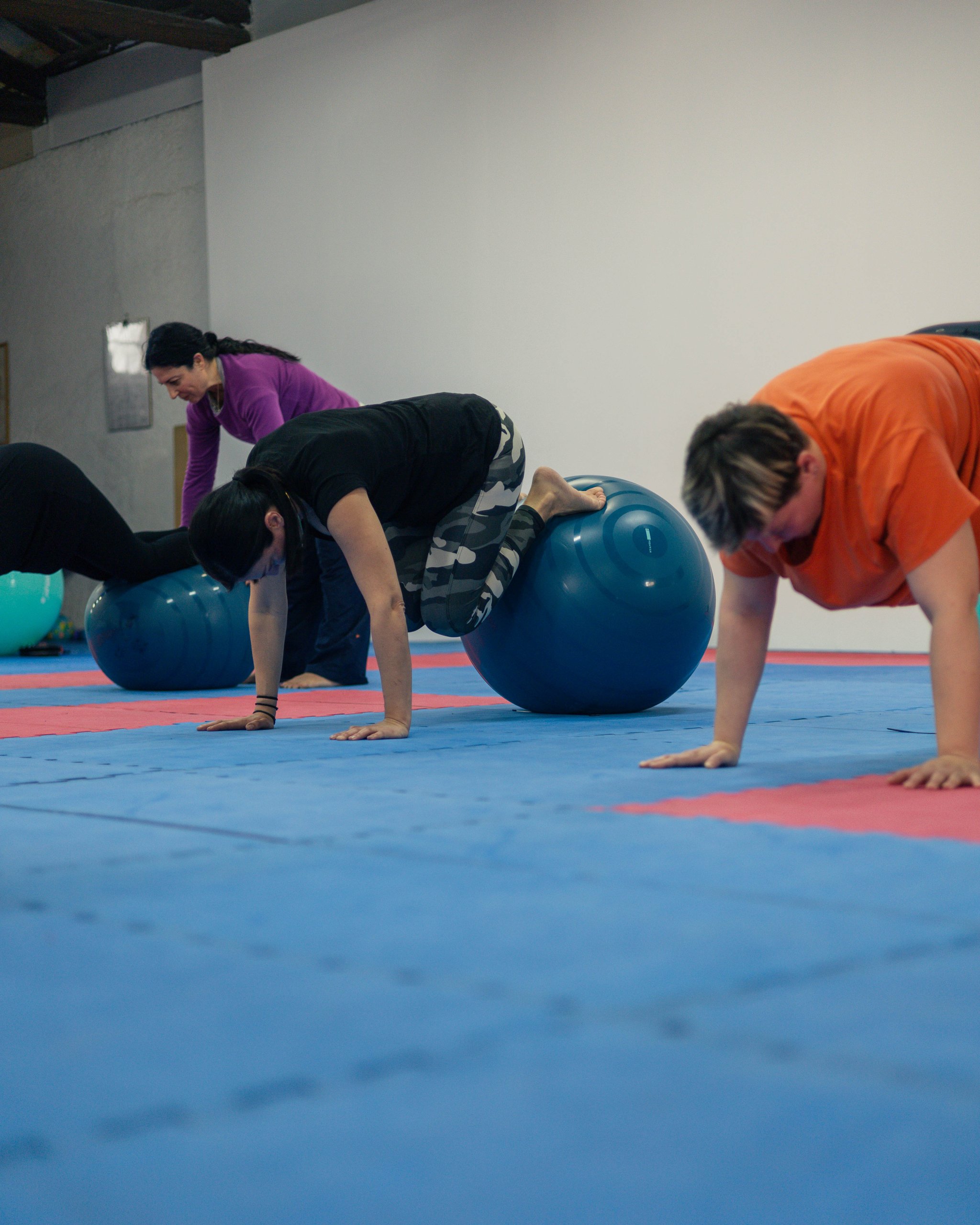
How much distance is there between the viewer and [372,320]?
948 cm

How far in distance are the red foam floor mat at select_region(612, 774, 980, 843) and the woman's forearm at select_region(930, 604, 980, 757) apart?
10cm

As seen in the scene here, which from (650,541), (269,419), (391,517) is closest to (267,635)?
(391,517)

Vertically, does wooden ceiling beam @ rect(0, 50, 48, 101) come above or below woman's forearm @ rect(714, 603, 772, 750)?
above

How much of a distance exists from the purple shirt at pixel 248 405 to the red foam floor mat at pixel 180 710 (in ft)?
2.34

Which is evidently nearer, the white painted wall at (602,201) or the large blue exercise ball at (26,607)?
the white painted wall at (602,201)

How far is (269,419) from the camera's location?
15.8 feet

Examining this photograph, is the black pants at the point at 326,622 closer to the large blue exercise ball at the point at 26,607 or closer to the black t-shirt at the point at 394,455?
the black t-shirt at the point at 394,455

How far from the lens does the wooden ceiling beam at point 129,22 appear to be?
374 inches

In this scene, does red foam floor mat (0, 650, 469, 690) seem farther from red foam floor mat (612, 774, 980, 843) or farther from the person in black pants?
red foam floor mat (612, 774, 980, 843)

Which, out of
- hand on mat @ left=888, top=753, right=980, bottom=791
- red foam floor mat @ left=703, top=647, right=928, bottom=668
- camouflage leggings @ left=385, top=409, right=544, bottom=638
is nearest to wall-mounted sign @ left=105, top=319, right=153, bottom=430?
red foam floor mat @ left=703, top=647, right=928, bottom=668

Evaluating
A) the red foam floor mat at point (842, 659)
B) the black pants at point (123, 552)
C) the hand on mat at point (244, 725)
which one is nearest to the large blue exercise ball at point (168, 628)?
the black pants at point (123, 552)

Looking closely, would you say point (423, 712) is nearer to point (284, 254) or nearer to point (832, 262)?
point (832, 262)

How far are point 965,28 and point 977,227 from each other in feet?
3.35

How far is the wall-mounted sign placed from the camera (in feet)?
37.1
